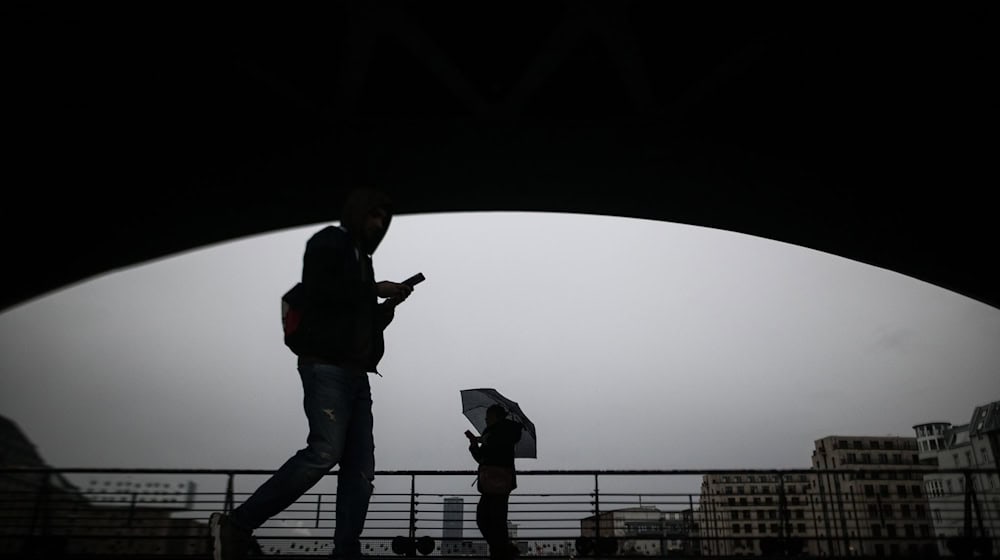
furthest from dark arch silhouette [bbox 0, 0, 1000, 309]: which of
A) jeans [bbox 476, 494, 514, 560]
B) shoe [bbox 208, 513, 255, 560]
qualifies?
shoe [bbox 208, 513, 255, 560]

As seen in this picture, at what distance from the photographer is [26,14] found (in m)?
4.82

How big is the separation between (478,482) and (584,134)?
417 centimetres

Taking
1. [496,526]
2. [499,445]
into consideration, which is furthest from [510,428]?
[496,526]

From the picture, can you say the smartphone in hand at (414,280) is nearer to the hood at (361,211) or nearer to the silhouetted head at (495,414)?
the hood at (361,211)

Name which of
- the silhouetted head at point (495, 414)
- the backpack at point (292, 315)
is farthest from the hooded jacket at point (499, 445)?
the backpack at point (292, 315)

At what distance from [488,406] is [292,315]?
4.71m

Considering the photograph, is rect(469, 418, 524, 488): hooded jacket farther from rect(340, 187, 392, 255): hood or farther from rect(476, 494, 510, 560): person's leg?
rect(340, 187, 392, 255): hood

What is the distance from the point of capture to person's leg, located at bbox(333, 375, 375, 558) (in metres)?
2.26

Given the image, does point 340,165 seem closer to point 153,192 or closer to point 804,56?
point 153,192

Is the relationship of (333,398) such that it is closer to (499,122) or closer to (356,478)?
(356,478)

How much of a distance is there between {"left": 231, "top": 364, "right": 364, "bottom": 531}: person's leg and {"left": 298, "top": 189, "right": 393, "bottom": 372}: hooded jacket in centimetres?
7

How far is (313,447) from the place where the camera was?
7.01 feet

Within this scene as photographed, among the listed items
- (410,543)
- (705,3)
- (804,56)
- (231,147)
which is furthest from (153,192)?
(804,56)

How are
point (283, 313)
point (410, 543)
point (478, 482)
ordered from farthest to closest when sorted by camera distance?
point (410, 543), point (478, 482), point (283, 313)
